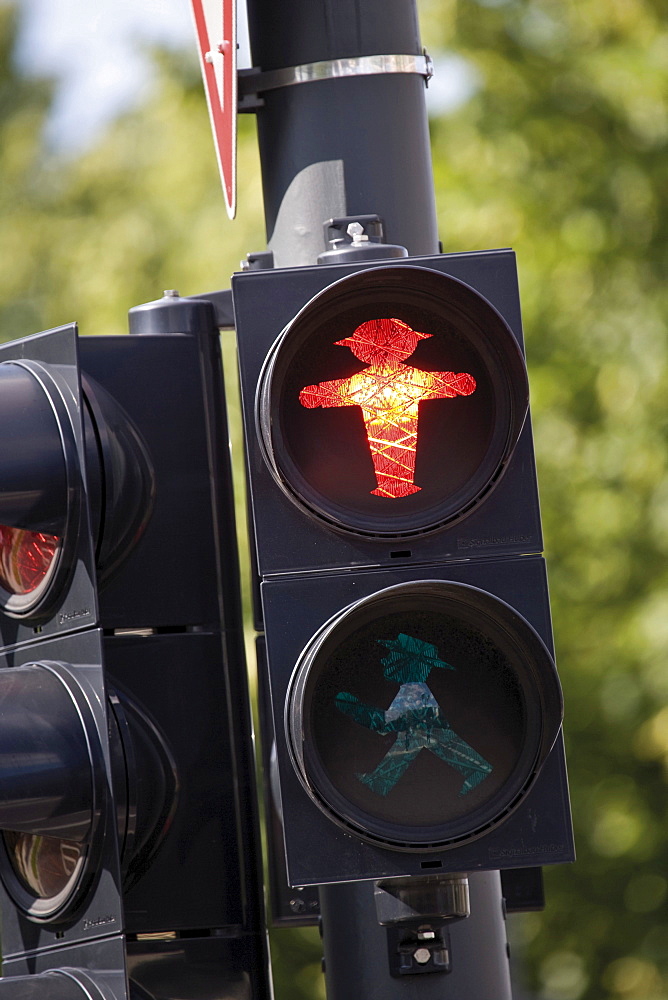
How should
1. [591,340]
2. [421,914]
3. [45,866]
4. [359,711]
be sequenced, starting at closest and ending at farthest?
[359,711], [421,914], [45,866], [591,340]

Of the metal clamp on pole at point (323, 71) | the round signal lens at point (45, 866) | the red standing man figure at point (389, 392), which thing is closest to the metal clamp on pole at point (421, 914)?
the round signal lens at point (45, 866)

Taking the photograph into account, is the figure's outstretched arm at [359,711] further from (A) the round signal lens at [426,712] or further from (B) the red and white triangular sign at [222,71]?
(B) the red and white triangular sign at [222,71]

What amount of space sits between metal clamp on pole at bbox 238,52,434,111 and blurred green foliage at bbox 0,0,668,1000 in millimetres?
4473

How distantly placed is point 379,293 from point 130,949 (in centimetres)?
121

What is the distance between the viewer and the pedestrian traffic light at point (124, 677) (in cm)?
239

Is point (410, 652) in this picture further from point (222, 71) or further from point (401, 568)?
point (222, 71)

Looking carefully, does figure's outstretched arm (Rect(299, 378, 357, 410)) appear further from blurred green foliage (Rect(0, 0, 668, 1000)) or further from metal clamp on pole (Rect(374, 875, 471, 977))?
blurred green foliage (Rect(0, 0, 668, 1000))

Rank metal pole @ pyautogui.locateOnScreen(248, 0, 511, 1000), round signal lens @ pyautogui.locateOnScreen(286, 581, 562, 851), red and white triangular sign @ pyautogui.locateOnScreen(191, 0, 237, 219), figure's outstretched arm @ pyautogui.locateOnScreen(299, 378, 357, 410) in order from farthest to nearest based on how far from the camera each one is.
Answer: metal pole @ pyautogui.locateOnScreen(248, 0, 511, 1000), red and white triangular sign @ pyautogui.locateOnScreen(191, 0, 237, 219), figure's outstretched arm @ pyautogui.locateOnScreen(299, 378, 357, 410), round signal lens @ pyautogui.locateOnScreen(286, 581, 562, 851)

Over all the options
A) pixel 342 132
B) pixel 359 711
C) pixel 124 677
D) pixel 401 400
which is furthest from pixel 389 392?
pixel 124 677

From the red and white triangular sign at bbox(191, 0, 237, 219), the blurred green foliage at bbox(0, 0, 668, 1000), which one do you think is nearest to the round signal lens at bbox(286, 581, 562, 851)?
the red and white triangular sign at bbox(191, 0, 237, 219)

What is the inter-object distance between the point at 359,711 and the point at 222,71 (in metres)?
1.16

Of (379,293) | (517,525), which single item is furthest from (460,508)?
(379,293)

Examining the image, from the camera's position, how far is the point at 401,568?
7.77 ft

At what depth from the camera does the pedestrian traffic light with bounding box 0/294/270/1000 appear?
2389 millimetres
